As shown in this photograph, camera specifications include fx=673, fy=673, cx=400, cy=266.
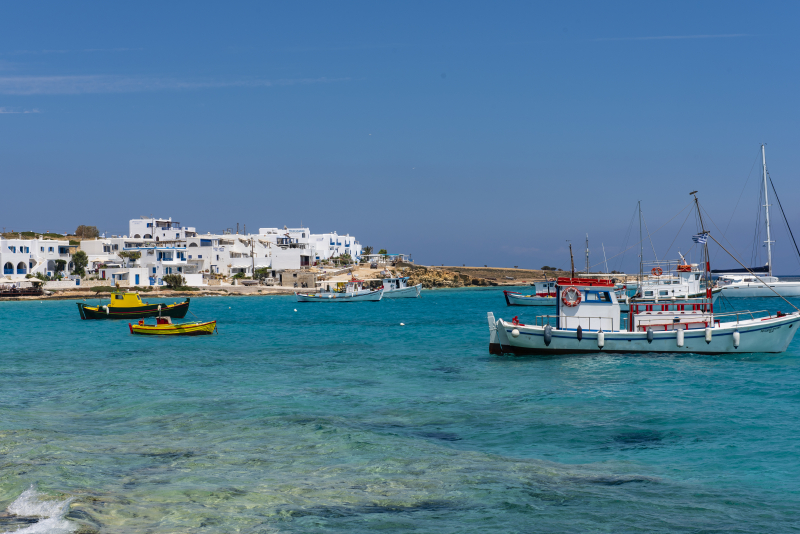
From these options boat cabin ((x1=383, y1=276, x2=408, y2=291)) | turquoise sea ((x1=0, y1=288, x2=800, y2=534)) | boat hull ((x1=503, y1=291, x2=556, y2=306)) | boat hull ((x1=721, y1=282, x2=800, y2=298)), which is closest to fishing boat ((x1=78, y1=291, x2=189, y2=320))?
turquoise sea ((x1=0, y1=288, x2=800, y2=534))

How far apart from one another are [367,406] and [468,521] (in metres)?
9.24

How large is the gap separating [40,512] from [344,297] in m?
80.6

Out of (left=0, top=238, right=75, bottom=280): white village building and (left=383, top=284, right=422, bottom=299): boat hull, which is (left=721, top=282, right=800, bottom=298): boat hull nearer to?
(left=383, top=284, right=422, bottom=299): boat hull

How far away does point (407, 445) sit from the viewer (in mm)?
13992

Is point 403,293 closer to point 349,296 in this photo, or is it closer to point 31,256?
point 349,296

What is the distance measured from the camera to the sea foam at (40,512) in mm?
8797

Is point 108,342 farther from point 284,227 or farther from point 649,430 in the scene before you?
point 284,227

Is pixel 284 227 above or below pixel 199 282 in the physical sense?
above

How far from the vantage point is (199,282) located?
10606 centimetres

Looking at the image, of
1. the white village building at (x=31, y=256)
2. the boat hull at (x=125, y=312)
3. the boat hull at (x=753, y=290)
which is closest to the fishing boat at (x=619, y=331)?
the boat hull at (x=125, y=312)

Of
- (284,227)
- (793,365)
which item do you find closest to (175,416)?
(793,365)

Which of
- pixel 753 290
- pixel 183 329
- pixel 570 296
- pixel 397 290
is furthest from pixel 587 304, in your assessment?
pixel 397 290

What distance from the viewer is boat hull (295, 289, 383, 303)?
89.0 metres

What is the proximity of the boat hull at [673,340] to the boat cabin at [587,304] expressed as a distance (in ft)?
3.02
